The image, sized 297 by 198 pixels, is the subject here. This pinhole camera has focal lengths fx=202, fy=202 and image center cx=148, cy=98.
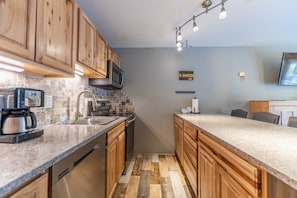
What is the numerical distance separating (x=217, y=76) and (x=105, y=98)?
2.42 m

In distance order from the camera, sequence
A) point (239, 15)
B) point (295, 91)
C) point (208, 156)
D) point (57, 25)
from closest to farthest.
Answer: point (57, 25) → point (208, 156) → point (239, 15) → point (295, 91)

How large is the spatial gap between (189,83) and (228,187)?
3259mm

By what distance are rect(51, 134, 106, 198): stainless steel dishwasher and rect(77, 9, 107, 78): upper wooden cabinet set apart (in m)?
0.91

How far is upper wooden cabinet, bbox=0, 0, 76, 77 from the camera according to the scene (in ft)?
3.48

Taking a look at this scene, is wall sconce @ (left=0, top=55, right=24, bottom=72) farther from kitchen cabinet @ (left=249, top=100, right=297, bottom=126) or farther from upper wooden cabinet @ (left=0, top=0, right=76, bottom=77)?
kitchen cabinet @ (left=249, top=100, right=297, bottom=126)

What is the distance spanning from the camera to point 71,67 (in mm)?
1817

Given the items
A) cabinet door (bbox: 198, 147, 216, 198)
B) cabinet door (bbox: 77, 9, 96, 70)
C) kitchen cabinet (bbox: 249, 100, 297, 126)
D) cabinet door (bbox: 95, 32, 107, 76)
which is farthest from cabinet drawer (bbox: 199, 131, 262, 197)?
kitchen cabinet (bbox: 249, 100, 297, 126)

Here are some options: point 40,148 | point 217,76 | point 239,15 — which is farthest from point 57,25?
point 217,76

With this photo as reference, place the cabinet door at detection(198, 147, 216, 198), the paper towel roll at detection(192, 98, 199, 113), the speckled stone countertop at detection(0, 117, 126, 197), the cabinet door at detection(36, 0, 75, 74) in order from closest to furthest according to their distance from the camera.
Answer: the speckled stone countertop at detection(0, 117, 126, 197)
the cabinet door at detection(36, 0, 75, 74)
the cabinet door at detection(198, 147, 216, 198)
the paper towel roll at detection(192, 98, 199, 113)

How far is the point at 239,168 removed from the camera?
3.60 feet

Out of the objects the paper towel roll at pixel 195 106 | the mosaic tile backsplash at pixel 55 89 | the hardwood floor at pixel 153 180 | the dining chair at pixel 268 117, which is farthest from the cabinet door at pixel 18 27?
the paper towel roll at pixel 195 106

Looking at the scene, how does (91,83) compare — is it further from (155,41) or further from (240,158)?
(240,158)

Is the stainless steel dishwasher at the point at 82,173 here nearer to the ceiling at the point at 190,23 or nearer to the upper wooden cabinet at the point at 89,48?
the upper wooden cabinet at the point at 89,48

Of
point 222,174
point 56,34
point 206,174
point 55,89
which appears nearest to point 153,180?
point 206,174
